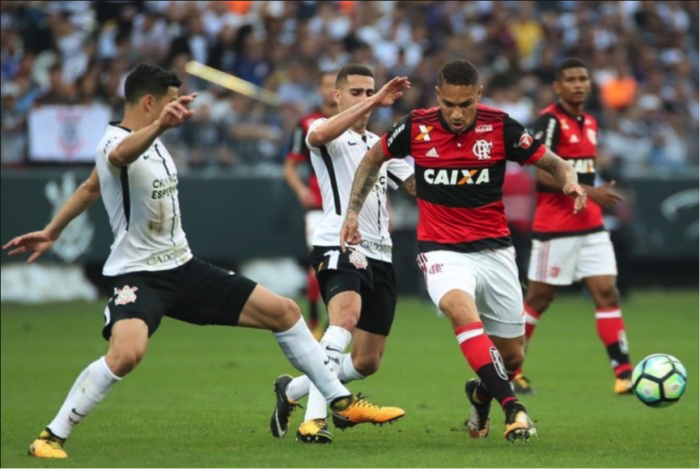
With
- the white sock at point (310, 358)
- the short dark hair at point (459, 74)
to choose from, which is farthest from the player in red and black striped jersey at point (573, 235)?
the white sock at point (310, 358)

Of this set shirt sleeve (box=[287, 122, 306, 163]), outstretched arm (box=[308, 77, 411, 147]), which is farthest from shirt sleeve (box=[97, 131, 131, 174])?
shirt sleeve (box=[287, 122, 306, 163])

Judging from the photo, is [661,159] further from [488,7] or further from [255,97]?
[255,97]

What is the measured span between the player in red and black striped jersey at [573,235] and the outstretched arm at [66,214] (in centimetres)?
506

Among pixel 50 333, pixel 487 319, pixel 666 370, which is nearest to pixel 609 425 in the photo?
pixel 666 370

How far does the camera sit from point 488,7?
2620 centimetres

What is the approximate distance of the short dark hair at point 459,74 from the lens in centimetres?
873

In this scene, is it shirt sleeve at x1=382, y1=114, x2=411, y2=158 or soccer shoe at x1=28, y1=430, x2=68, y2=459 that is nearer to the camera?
soccer shoe at x1=28, y1=430, x2=68, y2=459

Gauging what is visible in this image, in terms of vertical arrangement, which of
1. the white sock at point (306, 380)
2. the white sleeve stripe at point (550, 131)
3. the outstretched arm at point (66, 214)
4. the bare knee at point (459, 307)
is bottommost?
the white sock at point (306, 380)

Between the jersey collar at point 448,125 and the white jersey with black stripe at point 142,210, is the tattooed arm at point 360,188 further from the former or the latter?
the white jersey with black stripe at point 142,210

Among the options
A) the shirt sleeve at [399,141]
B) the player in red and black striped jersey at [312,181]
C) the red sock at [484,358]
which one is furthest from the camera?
the player in red and black striped jersey at [312,181]

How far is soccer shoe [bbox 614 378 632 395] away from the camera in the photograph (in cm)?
1209

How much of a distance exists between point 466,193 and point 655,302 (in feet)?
44.9

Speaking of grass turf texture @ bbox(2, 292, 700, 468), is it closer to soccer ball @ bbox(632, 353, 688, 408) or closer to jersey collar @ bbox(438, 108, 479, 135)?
soccer ball @ bbox(632, 353, 688, 408)

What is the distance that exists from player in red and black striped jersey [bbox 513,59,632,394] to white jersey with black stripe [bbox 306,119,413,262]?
2.84 m
